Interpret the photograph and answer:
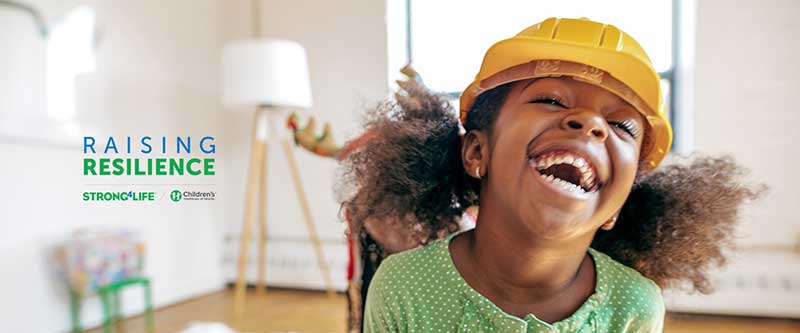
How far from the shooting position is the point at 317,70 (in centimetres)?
233

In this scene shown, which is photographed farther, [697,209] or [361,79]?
[361,79]

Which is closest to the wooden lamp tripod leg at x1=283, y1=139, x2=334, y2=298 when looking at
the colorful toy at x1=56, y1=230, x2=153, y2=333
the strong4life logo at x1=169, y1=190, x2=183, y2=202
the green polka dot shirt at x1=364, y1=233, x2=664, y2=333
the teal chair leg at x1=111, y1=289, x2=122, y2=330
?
the colorful toy at x1=56, y1=230, x2=153, y2=333

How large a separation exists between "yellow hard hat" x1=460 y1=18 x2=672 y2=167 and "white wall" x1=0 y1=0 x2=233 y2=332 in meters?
0.31

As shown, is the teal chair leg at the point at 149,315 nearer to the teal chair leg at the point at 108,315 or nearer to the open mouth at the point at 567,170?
the teal chair leg at the point at 108,315

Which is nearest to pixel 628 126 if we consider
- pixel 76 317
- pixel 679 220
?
pixel 679 220

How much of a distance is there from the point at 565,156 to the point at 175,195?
334 mm

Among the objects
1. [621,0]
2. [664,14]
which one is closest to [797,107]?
[664,14]

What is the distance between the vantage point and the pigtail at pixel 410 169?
0.68 metres

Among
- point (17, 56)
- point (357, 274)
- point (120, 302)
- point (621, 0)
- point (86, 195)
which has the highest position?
point (621, 0)

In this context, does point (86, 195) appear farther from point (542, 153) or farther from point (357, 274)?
point (357, 274)

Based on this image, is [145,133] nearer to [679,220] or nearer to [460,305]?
[460,305]

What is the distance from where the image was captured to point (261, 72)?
134 cm

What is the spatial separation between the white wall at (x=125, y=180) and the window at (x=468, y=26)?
1.26 feet

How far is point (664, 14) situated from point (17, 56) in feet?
6.24
